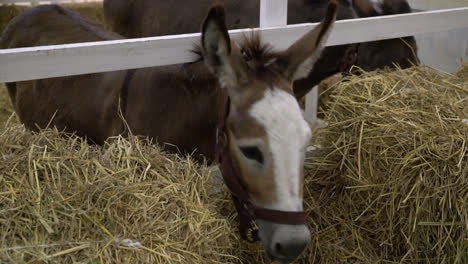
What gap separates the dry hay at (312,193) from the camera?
133 cm

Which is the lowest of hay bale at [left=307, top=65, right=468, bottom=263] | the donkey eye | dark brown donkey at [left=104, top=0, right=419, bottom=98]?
hay bale at [left=307, top=65, right=468, bottom=263]

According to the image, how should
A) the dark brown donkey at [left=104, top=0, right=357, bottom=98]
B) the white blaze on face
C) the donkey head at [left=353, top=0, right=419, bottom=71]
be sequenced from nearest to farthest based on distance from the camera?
the white blaze on face
the dark brown donkey at [left=104, top=0, right=357, bottom=98]
the donkey head at [left=353, top=0, right=419, bottom=71]

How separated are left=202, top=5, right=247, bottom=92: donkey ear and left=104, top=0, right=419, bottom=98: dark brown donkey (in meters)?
1.44

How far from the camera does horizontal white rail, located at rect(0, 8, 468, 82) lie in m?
1.58

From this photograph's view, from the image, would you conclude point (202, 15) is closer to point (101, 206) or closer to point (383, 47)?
point (383, 47)

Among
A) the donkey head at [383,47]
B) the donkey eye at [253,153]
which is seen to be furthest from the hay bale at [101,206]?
the donkey head at [383,47]

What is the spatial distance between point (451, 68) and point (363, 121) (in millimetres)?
3432

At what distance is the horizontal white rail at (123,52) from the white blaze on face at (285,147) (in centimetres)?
51

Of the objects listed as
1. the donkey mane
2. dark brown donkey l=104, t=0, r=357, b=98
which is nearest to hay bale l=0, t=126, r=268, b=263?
the donkey mane

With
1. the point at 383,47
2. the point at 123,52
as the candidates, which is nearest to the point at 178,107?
the point at 123,52

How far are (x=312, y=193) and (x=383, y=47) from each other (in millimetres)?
1508

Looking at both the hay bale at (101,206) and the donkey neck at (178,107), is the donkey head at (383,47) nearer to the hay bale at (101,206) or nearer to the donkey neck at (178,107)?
the donkey neck at (178,107)

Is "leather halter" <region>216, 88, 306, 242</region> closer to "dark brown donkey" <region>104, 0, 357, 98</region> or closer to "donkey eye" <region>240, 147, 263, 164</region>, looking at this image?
"donkey eye" <region>240, 147, 263, 164</region>

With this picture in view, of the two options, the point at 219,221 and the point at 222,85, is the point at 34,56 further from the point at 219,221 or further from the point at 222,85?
the point at 219,221
